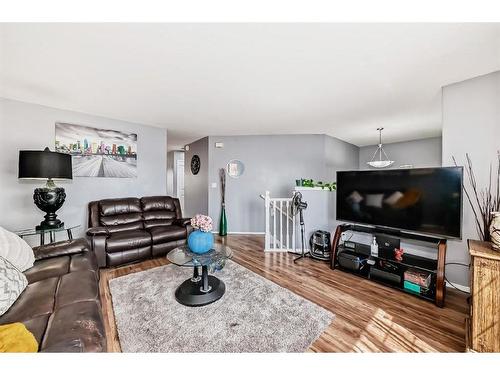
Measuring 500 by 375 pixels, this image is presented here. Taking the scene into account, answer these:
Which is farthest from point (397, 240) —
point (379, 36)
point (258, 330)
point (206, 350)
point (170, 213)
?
point (170, 213)

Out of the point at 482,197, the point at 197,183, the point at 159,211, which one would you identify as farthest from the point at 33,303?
the point at 197,183

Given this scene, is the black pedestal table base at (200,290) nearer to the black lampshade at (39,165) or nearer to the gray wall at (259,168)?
the black lampshade at (39,165)

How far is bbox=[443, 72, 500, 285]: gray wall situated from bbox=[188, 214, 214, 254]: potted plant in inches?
105

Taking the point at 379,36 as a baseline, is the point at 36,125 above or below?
below

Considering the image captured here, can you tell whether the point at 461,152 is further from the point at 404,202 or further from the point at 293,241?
the point at 293,241

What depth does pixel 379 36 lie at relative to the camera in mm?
1462

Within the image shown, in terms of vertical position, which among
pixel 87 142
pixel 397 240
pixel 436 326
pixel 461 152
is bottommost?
pixel 436 326

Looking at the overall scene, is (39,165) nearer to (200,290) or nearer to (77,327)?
(77,327)

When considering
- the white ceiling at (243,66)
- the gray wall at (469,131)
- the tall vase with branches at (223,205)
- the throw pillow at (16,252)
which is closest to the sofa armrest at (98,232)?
the throw pillow at (16,252)

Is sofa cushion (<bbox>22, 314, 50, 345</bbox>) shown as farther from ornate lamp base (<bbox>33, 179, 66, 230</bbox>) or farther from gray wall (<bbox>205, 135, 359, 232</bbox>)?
gray wall (<bbox>205, 135, 359, 232</bbox>)

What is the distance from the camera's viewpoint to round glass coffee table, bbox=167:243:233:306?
5.93 ft
